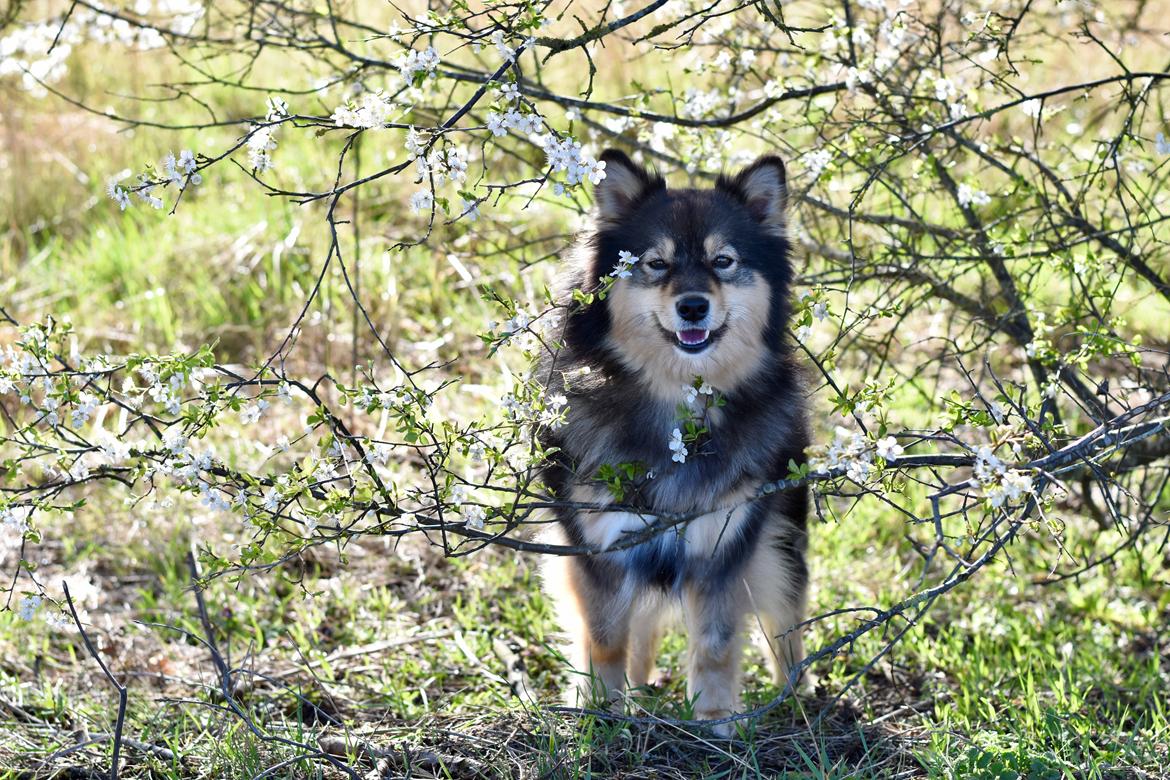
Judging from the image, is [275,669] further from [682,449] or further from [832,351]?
[832,351]

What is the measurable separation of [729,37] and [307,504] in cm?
280

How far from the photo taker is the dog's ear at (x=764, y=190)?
13.0ft

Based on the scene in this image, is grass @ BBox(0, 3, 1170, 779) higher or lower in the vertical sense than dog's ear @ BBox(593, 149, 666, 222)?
lower

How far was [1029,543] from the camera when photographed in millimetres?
5414

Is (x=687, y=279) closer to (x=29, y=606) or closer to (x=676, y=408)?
(x=676, y=408)

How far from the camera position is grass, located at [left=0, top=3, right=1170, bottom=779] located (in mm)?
3535

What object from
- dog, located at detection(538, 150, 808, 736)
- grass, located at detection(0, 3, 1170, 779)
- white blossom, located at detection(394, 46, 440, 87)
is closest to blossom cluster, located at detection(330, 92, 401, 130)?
white blossom, located at detection(394, 46, 440, 87)

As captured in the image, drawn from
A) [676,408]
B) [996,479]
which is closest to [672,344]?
[676,408]

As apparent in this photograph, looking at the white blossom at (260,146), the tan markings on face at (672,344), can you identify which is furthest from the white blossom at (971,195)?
the white blossom at (260,146)

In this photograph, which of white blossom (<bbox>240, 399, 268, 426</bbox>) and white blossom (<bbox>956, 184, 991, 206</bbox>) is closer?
white blossom (<bbox>240, 399, 268, 426</bbox>)

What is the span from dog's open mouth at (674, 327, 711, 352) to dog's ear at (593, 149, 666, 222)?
523 mm

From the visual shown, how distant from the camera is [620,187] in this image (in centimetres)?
393

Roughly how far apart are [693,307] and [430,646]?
6.30ft

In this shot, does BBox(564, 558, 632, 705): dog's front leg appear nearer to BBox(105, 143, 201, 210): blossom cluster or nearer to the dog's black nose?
the dog's black nose
